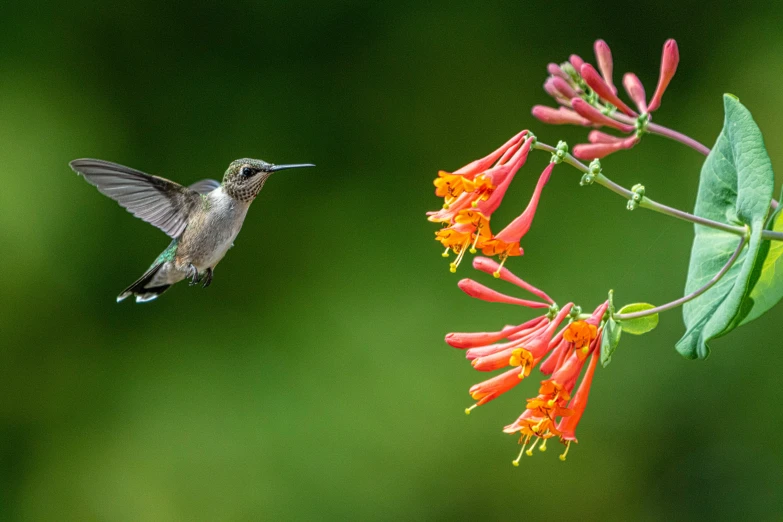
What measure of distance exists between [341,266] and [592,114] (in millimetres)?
3514

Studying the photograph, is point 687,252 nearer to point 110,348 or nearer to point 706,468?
point 706,468

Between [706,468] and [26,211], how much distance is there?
13.1 feet

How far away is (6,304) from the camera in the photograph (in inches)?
200

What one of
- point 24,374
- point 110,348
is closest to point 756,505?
point 110,348

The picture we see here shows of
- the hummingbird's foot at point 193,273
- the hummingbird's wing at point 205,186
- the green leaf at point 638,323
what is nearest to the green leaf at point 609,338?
the green leaf at point 638,323

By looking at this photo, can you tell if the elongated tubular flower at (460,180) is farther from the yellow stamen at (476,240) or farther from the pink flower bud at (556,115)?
the pink flower bud at (556,115)

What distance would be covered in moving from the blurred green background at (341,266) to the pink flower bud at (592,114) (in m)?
2.92

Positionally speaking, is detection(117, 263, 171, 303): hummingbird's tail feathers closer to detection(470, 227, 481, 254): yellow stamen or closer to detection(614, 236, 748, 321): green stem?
detection(470, 227, 481, 254): yellow stamen

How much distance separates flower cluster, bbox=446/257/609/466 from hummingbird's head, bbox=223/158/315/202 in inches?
40.0

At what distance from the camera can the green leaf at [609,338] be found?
5.74ft

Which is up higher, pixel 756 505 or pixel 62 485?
pixel 62 485

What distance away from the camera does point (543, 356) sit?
1823mm

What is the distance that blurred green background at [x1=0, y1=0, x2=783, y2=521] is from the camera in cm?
489

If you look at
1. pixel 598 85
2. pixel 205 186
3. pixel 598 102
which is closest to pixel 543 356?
pixel 598 85
